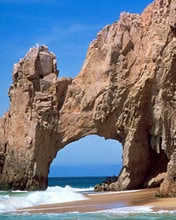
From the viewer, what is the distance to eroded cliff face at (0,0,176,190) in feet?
77.2

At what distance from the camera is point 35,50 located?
27.5 m

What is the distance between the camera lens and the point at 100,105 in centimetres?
2464

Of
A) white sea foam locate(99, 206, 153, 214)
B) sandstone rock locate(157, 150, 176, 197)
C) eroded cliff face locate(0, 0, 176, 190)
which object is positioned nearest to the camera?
white sea foam locate(99, 206, 153, 214)

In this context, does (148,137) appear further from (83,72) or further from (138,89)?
(83,72)

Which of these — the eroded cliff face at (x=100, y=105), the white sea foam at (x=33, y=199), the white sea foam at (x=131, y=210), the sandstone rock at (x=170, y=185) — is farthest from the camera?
the eroded cliff face at (x=100, y=105)

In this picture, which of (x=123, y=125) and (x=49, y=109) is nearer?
(x=123, y=125)

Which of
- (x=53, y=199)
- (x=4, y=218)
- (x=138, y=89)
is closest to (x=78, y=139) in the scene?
(x=138, y=89)

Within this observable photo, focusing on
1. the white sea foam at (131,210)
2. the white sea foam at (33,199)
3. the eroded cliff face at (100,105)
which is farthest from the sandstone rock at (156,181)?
the white sea foam at (131,210)

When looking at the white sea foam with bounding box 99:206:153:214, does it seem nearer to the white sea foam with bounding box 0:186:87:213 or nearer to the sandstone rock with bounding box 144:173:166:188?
the white sea foam with bounding box 0:186:87:213

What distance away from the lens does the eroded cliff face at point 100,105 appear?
23.5 meters

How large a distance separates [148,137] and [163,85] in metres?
6.19

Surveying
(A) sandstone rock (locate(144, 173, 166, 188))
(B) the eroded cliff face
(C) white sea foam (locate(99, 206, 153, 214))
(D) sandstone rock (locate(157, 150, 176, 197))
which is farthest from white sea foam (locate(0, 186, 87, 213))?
(B) the eroded cliff face

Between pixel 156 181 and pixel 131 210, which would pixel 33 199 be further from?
pixel 156 181

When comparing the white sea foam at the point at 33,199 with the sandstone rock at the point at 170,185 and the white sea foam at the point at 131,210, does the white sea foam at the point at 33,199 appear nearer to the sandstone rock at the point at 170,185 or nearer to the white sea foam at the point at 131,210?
the white sea foam at the point at 131,210
